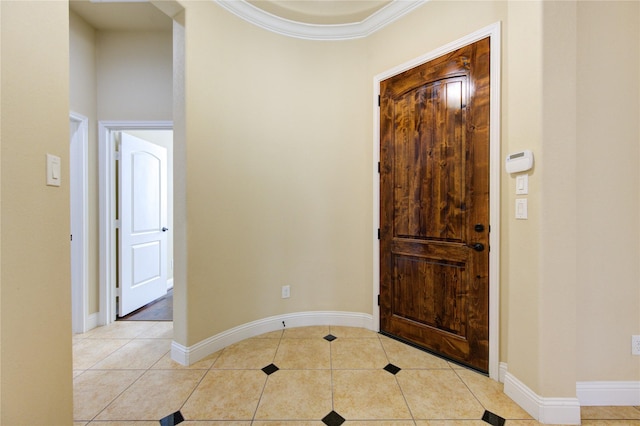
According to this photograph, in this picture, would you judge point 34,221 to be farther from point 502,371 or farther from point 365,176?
point 502,371

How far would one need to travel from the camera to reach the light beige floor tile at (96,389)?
1.53m

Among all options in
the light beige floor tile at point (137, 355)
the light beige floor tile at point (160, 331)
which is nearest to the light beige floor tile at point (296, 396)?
the light beige floor tile at point (137, 355)

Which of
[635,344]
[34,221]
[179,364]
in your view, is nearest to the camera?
[34,221]

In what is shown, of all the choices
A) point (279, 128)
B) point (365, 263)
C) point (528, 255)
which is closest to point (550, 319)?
point (528, 255)

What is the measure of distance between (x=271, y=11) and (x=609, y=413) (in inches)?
144

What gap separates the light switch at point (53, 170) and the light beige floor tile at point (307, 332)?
195 cm

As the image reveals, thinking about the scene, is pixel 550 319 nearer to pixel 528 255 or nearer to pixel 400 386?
pixel 528 255

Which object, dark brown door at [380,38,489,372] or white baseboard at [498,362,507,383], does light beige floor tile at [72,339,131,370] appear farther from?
white baseboard at [498,362,507,383]

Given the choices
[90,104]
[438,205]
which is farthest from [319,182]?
[90,104]

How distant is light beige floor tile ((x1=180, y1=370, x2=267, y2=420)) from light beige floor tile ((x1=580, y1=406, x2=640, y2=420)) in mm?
1887

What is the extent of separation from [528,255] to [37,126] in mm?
2465

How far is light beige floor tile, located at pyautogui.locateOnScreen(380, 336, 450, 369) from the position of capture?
1.97 m

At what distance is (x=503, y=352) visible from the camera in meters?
1.77

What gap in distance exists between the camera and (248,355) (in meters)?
2.10
